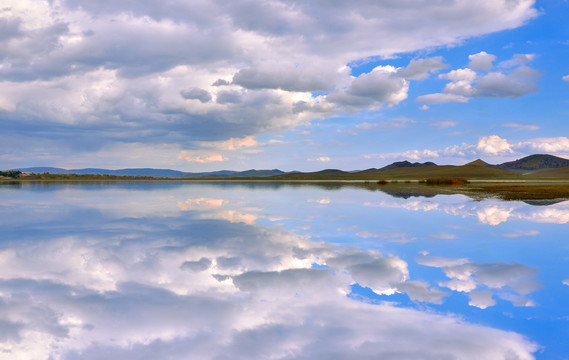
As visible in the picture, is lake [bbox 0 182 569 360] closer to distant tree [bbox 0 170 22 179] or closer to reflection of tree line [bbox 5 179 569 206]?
reflection of tree line [bbox 5 179 569 206]

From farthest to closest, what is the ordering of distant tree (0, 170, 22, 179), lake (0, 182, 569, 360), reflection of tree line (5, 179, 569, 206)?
distant tree (0, 170, 22, 179) → reflection of tree line (5, 179, 569, 206) → lake (0, 182, 569, 360)

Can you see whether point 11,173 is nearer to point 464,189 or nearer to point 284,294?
point 464,189

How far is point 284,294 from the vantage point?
9.50 meters

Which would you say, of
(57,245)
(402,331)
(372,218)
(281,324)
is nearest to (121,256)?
(57,245)

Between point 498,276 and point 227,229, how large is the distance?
41.0 feet

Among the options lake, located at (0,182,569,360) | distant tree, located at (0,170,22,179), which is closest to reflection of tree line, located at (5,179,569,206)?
lake, located at (0,182,569,360)

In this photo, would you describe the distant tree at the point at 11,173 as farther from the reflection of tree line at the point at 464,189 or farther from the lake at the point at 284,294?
the lake at the point at 284,294

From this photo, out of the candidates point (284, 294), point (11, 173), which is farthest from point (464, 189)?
point (11, 173)

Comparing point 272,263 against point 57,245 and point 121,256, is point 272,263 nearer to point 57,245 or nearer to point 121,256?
point 121,256

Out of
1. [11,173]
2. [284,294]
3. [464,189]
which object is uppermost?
[11,173]

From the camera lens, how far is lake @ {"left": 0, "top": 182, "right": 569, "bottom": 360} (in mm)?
6898

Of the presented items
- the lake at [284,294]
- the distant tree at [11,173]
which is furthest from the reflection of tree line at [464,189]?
the distant tree at [11,173]

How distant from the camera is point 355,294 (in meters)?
9.51

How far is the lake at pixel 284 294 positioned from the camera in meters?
6.90
